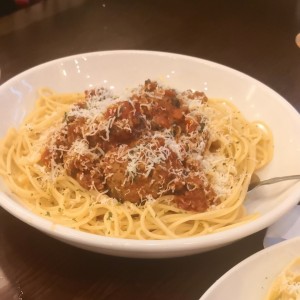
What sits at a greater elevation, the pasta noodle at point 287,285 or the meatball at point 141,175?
the meatball at point 141,175

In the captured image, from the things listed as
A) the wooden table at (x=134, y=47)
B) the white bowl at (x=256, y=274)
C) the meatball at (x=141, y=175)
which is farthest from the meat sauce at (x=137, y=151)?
the white bowl at (x=256, y=274)

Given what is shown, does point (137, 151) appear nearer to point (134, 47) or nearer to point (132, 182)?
point (132, 182)

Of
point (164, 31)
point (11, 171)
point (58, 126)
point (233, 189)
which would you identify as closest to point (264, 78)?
point (164, 31)

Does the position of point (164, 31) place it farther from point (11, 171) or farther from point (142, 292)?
point (142, 292)

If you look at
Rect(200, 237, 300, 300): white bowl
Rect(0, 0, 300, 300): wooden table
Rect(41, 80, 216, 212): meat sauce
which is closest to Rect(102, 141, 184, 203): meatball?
Rect(41, 80, 216, 212): meat sauce

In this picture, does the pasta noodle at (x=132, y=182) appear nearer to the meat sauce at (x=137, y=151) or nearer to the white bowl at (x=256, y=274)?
the meat sauce at (x=137, y=151)

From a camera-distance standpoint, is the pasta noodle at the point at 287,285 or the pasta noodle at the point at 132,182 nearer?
the pasta noodle at the point at 287,285

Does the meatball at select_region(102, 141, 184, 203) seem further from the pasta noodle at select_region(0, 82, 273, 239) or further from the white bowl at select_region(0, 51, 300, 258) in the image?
the white bowl at select_region(0, 51, 300, 258)
